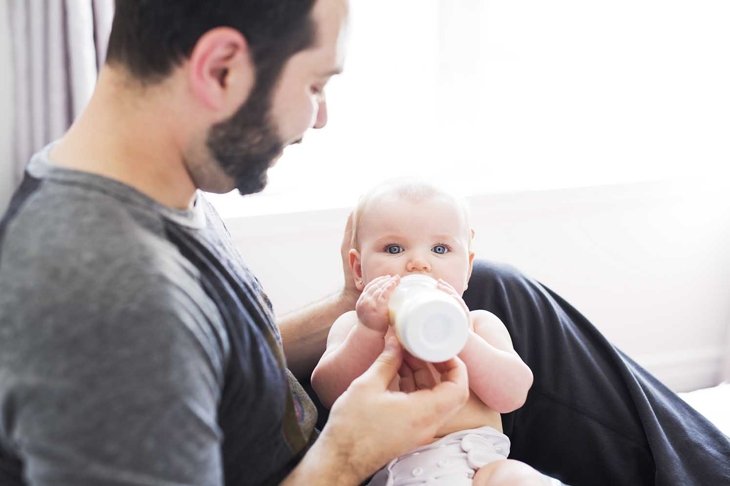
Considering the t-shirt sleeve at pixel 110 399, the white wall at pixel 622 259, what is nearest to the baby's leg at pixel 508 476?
the t-shirt sleeve at pixel 110 399

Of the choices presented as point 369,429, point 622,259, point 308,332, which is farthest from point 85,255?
point 622,259

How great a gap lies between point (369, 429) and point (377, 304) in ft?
0.71

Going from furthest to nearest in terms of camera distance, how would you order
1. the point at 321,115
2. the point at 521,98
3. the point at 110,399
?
1. the point at 521,98
2. the point at 321,115
3. the point at 110,399

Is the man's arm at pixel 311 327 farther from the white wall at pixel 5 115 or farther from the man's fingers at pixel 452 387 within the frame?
the white wall at pixel 5 115

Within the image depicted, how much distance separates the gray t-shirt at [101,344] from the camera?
69cm

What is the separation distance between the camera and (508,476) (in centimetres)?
111

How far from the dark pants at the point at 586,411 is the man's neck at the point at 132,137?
29.5 inches

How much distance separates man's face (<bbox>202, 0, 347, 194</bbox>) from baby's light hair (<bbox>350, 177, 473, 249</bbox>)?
399 millimetres

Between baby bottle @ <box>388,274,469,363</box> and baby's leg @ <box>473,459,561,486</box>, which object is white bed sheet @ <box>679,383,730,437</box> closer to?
baby's leg @ <box>473,459,561,486</box>

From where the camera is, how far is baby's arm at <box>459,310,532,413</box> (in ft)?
3.98

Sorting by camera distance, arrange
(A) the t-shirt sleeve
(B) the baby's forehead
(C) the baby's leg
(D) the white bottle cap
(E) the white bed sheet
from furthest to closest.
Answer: (E) the white bed sheet
(B) the baby's forehead
(C) the baby's leg
(D) the white bottle cap
(A) the t-shirt sleeve

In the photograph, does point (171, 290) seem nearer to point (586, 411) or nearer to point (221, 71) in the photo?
point (221, 71)

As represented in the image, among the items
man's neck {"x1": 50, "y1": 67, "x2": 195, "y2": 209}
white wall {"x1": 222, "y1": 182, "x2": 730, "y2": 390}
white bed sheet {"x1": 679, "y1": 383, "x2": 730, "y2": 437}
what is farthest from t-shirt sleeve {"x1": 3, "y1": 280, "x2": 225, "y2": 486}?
white bed sheet {"x1": 679, "y1": 383, "x2": 730, "y2": 437}

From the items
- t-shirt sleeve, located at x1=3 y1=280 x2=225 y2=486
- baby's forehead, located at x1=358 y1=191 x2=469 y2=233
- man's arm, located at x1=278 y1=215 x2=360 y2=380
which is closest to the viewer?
t-shirt sleeve, located at x1=3 y1=280 x2=225 y2=486
